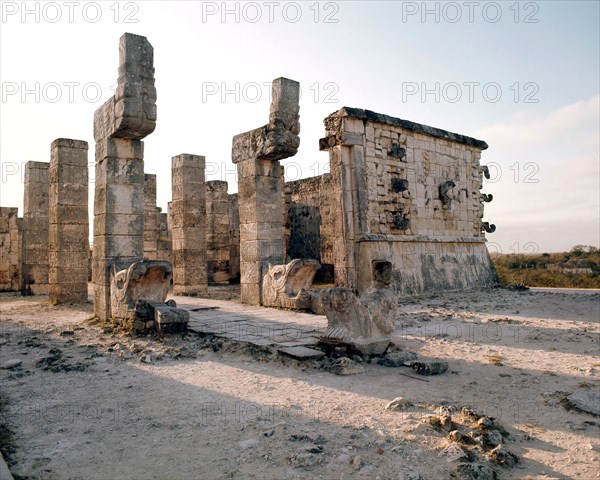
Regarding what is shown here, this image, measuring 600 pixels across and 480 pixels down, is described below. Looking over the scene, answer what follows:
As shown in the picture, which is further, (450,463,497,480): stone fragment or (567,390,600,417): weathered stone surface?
(567,390,600,417): weathered stone surface

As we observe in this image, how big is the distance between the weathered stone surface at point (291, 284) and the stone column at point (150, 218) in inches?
314

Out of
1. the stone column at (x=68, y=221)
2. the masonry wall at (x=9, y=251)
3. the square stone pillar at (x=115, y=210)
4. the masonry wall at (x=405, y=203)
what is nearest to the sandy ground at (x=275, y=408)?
the square stone pillar at (x=115, y=210)

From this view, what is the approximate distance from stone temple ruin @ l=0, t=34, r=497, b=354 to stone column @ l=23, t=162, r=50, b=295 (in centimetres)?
4

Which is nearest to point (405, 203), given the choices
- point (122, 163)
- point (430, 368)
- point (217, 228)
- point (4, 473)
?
point (217, 228)

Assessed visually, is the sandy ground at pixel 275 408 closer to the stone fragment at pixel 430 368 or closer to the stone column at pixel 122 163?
the stone fragment at pixel 430 368

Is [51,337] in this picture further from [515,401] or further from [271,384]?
[515,401]

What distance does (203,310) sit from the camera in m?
9.30

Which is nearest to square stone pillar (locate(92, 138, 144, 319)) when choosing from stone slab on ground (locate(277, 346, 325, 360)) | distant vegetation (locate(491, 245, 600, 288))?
stone slab on ground (locate(277, 346, 325, 360))

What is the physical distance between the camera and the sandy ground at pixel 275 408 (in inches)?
115

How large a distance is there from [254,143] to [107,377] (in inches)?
249

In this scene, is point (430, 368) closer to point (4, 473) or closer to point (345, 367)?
point (345, 367)

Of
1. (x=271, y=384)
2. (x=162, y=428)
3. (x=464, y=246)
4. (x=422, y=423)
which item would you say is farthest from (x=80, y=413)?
(x=464, y=246)

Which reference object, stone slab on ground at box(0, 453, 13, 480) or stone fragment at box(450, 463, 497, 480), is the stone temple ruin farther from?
stone slab on ground at box(0, 453, 13, 480)

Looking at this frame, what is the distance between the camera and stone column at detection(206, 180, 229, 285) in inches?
633
